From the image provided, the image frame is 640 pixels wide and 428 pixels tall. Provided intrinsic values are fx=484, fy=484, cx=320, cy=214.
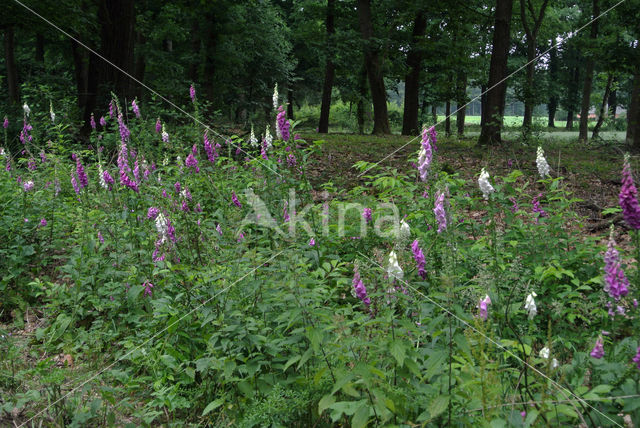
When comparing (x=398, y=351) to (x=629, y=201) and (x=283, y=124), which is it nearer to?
(x=629, y=201)

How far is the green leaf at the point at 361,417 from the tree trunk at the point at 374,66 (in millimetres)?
15051

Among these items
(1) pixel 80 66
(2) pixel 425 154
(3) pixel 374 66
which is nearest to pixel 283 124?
(2) pixel 425 154

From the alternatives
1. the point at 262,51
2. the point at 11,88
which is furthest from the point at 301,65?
the point at 11,88

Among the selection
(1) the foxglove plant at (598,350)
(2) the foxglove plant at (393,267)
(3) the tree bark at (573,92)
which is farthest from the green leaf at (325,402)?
(3) the tree bark at (573,92)

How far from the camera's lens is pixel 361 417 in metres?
1.96

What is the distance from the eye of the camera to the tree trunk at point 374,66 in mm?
16391

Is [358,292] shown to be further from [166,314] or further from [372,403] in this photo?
[166,314]

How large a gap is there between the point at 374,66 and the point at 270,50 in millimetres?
6092

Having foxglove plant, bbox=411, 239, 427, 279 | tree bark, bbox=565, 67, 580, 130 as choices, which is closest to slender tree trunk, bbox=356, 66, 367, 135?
foxglove plant, bbox=411, 239, 427, 279

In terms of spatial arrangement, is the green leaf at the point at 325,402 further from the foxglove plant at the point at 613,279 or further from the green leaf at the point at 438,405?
the foxglove plant at the point at 613,279

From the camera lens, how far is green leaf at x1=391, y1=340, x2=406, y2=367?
203cm

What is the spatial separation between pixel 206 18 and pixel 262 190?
14617 millimetres

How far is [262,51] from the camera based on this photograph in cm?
2116

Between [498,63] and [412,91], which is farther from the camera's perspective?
[412,91]
